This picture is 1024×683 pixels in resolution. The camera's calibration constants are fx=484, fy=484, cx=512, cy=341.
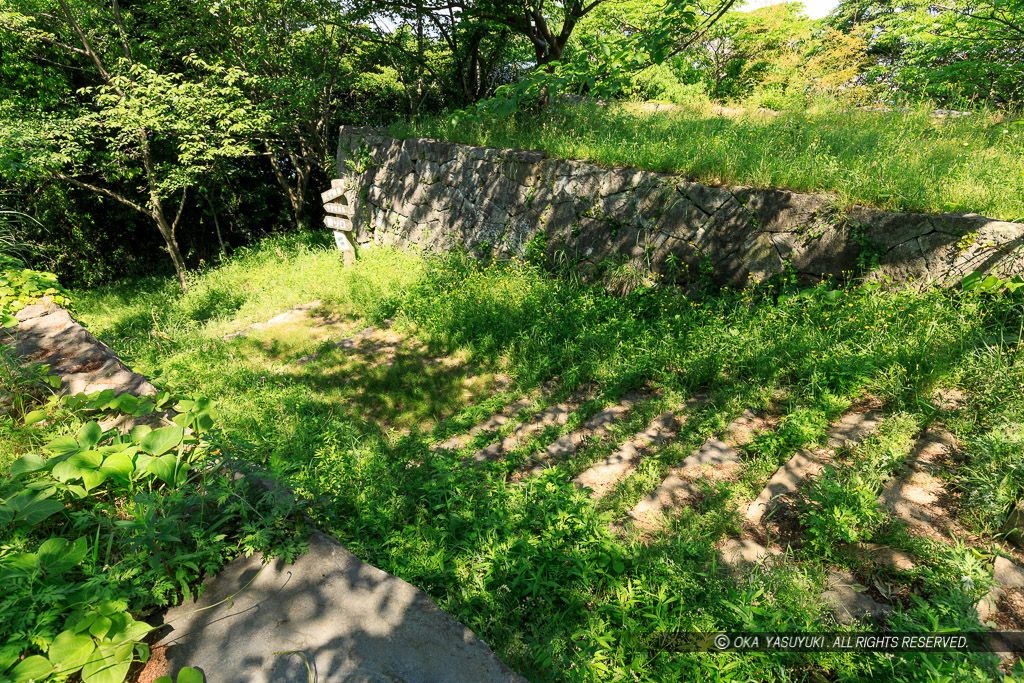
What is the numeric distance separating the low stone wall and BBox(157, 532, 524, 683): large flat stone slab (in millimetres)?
4801

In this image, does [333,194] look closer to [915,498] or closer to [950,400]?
[950,400]

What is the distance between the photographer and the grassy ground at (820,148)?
14.6 ft

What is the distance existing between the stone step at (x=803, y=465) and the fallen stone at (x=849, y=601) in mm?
466

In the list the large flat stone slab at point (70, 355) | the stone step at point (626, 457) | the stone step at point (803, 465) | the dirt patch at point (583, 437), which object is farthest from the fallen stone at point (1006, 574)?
the large flat stone slab at point (70, 355)

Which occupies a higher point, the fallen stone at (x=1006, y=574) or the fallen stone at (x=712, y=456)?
the fallen stone at (x=1006, y=574)

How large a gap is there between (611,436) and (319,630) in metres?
2.60

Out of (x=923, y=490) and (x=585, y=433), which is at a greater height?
(x=923, y=490)

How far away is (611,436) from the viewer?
3838 millimetres

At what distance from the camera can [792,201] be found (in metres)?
5.01

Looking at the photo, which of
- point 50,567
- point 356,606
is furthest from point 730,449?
point 50,567

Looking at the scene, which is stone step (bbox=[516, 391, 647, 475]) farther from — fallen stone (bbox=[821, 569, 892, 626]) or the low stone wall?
the low stone wall

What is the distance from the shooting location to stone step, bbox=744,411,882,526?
2.87 m

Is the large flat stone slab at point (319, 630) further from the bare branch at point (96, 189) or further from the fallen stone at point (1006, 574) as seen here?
the bare branch at point (96, 189)

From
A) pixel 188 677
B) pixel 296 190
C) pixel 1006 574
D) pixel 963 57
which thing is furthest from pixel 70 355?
pixel 963 57
